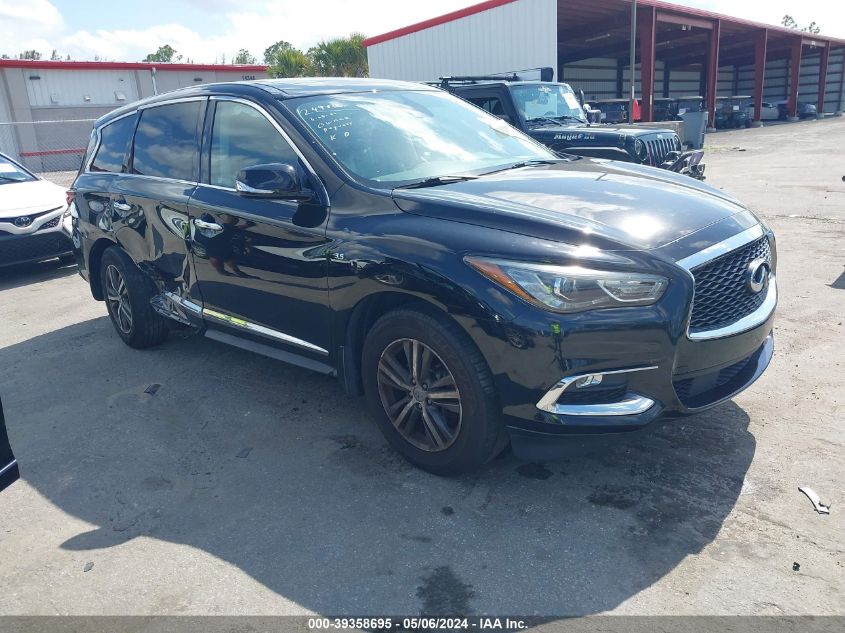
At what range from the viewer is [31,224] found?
26.8 ft

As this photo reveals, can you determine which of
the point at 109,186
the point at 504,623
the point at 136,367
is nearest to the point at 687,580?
the point at 504,623

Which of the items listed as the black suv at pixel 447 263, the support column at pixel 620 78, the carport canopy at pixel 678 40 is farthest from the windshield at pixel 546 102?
the support column at pixel 620 78

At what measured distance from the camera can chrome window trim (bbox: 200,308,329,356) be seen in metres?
3.73

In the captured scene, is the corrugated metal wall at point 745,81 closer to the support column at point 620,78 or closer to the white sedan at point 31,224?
the support column at point 620,78

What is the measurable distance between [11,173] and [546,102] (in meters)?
7.66

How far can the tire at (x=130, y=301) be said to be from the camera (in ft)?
16.9

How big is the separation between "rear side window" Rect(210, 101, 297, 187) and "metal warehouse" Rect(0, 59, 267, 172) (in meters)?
28.0

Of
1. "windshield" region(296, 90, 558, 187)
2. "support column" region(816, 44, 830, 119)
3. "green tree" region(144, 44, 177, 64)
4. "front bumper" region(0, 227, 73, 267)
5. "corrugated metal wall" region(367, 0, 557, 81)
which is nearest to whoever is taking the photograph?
"windshield" region(296, 90, 558, 187)

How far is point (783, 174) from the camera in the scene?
49.8 feet

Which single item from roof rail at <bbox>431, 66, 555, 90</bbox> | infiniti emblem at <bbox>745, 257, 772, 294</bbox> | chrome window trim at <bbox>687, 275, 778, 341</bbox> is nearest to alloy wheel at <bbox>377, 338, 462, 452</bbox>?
chrome window trim at <bbox>687, 275, 778, 341</bbox>

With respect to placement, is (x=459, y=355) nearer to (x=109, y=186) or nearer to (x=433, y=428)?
(x=433, y=428)

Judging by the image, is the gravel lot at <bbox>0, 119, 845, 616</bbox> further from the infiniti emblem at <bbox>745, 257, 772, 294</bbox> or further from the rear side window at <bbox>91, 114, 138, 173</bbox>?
the rear side window at <bbox>91, 114, 138, 173</bbox>

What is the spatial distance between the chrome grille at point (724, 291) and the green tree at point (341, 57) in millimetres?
33260

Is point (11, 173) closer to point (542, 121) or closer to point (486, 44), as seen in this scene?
point (542, 121)
